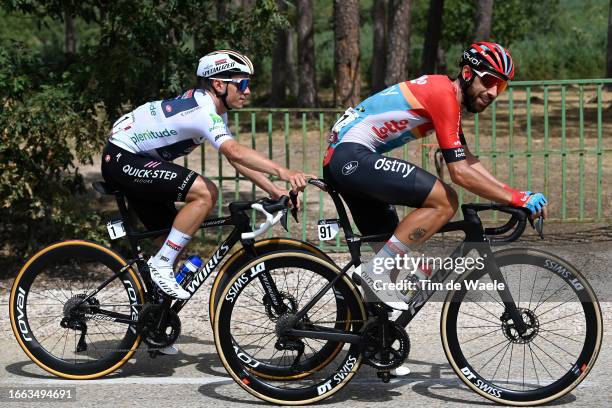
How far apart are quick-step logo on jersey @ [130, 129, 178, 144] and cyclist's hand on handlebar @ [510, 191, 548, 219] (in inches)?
74.9

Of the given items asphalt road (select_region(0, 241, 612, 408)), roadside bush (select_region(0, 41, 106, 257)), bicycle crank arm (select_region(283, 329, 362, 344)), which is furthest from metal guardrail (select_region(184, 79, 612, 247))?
bicycle crank arm (select_region(283, 329, 362, 344))

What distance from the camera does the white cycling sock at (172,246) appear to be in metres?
6.00

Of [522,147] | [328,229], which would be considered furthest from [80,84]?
[522,147]

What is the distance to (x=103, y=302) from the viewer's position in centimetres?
618

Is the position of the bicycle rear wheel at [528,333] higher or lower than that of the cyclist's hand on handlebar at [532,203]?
lower

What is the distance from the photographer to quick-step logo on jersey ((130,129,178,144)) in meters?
6.00

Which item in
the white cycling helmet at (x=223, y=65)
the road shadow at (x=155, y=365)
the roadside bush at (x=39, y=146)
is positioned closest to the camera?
the white cycling helmet at (x=223, y=65)

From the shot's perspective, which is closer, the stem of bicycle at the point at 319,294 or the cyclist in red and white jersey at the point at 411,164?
the cyclist in red and white jersey at the point at 411,164

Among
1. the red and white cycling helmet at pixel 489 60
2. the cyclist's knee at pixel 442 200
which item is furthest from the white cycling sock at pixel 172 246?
the red and white cycling helmet at pixel 489 60

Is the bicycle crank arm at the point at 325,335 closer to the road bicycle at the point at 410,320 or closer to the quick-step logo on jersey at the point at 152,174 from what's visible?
the road bicycle at the point at 410,320

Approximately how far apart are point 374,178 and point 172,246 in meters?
1.24

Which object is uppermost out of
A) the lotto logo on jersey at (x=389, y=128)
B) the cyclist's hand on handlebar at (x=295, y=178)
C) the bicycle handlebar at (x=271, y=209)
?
the lotto logo on jersey at (x=389, y=128)

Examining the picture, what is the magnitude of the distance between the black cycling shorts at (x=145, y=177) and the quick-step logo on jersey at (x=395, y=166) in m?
1.07

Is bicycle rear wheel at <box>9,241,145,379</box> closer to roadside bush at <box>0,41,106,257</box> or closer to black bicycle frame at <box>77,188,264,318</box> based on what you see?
black bicycle frame at <box>77,188,264,318</box>
